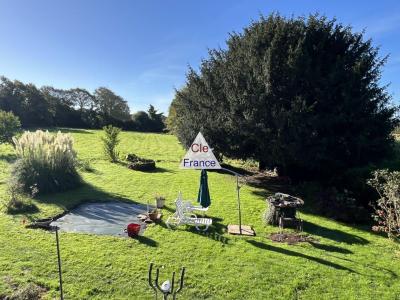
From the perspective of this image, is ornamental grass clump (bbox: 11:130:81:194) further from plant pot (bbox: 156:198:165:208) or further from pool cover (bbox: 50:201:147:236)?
plant pot (bbox: 156:198:165:208)

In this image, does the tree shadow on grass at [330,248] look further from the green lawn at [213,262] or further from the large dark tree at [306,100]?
the large dark tree at [306,100]

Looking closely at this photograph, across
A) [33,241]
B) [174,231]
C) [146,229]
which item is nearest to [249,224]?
[174,231]

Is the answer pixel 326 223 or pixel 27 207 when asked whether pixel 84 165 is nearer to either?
pixel 27 207

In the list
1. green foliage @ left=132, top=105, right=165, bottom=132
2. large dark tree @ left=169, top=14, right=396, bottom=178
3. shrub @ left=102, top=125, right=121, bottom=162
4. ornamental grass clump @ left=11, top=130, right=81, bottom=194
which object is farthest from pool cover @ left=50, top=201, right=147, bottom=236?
green foliage @ left=132, top=105, right=165, bottom=132

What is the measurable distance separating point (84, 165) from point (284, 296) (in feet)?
49.4

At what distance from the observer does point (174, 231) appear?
30.1ft

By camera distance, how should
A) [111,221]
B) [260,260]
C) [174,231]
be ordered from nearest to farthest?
[260,260], [174,231], [111,221]

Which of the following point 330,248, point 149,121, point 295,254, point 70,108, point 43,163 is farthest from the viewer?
point 149,121

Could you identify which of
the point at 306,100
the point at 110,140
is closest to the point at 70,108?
the point at 110,140

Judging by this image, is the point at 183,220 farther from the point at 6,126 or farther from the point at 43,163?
the point at 6,126

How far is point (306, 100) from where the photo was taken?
47.4 feet

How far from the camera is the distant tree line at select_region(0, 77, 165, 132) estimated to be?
132ft

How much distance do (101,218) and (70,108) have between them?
133 feet

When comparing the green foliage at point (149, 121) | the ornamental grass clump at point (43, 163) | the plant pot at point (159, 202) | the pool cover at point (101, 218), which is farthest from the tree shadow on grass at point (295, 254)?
the green foliage at point (149, 121)
